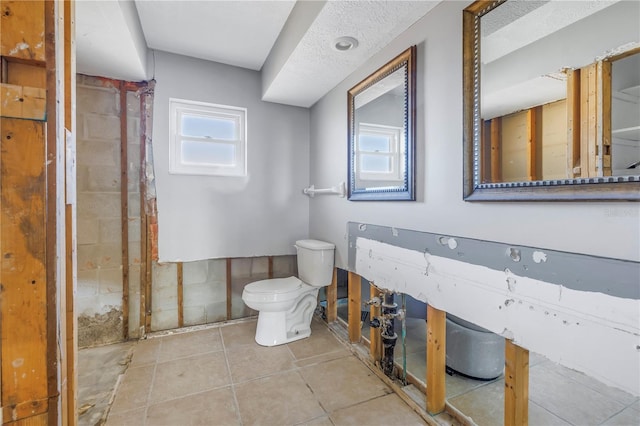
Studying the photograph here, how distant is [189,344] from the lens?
2250 mm

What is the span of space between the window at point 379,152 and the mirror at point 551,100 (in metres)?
0.49

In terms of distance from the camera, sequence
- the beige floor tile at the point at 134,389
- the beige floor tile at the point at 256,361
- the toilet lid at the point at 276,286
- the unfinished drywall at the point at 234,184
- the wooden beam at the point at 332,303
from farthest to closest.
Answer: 1. the wooden beam at the point at 332,303
2. the unfinished drywall at the point at 234,184
3. the toilet lid at the point at 276,286
4. the beige floor tile at the point at 256,361
5. the beige floor tile at the point at 134,389

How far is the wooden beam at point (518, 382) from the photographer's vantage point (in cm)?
116

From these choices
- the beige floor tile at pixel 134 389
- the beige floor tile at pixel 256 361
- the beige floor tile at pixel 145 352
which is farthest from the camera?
the beige floor tile at pixel 145 352

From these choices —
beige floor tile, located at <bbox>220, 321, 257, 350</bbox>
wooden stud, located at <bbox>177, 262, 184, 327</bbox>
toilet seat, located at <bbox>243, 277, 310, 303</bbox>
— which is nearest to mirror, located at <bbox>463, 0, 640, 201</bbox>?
toilet seat, located at <bbox>243, 277, 310, 303</bbox>

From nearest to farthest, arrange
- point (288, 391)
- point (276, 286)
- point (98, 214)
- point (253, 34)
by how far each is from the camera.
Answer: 1. point (288, 391)
2. point (253, 34)
3. point (98, 214)
4. point (276, 286)

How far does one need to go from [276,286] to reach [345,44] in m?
1.80

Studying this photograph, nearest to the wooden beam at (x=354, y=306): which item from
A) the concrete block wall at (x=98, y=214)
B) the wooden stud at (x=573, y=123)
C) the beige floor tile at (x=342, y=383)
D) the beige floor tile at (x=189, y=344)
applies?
the beige floor tile at (x=342, y=383)

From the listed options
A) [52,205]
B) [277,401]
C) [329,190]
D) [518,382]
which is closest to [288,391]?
[277,401]

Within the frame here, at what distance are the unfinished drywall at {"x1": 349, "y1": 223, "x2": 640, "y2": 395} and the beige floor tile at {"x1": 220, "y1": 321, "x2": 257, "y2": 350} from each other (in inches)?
57.8

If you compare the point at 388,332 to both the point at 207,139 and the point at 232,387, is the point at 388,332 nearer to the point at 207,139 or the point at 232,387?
the point at 232,387

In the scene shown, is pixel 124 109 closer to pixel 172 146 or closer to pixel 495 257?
pixel 172 146

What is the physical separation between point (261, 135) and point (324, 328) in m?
1.86

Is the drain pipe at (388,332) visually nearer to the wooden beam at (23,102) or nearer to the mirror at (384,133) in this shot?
the mirror at (384,133)
